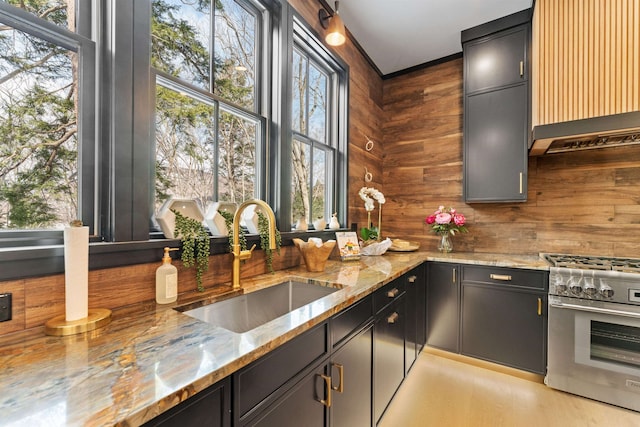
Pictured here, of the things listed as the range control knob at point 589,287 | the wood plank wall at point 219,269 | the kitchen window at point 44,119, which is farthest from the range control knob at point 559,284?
the kitchen window at point 44,119

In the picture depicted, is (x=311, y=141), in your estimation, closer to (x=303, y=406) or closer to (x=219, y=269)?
(x=219, y=269)

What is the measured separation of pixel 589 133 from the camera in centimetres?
195

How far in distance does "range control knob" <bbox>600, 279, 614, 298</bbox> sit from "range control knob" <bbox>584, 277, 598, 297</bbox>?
33mm

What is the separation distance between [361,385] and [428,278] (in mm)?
1413

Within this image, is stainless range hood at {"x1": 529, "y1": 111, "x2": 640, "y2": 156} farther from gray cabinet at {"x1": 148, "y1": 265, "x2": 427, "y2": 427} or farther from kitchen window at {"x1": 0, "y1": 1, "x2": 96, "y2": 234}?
kitchen window at {"x1": 0, "y1": 1, "x2": 96, "y2": 234}

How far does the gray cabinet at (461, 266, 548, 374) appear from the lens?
215 centimetres

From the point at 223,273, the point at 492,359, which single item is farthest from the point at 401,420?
the point at 223,273

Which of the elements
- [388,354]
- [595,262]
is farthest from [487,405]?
[595,262]

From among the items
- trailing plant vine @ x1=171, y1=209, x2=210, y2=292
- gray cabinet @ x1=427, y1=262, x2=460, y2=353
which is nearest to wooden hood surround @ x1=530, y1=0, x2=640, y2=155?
gray cabinet @ x1=427, y1=262, x2=460, y2=353

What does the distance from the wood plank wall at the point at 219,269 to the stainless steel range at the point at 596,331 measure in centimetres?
175

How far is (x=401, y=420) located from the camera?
1.76 meters

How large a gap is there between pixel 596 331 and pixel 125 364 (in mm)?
2686

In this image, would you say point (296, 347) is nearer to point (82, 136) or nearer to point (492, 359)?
point (82, 136)

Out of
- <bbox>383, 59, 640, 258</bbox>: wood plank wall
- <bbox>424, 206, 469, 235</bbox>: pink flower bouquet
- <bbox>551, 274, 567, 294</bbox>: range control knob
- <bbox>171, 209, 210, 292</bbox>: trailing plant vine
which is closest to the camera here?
<bbox>171, 209, 210, 292</bbox>: trailing plant vine
